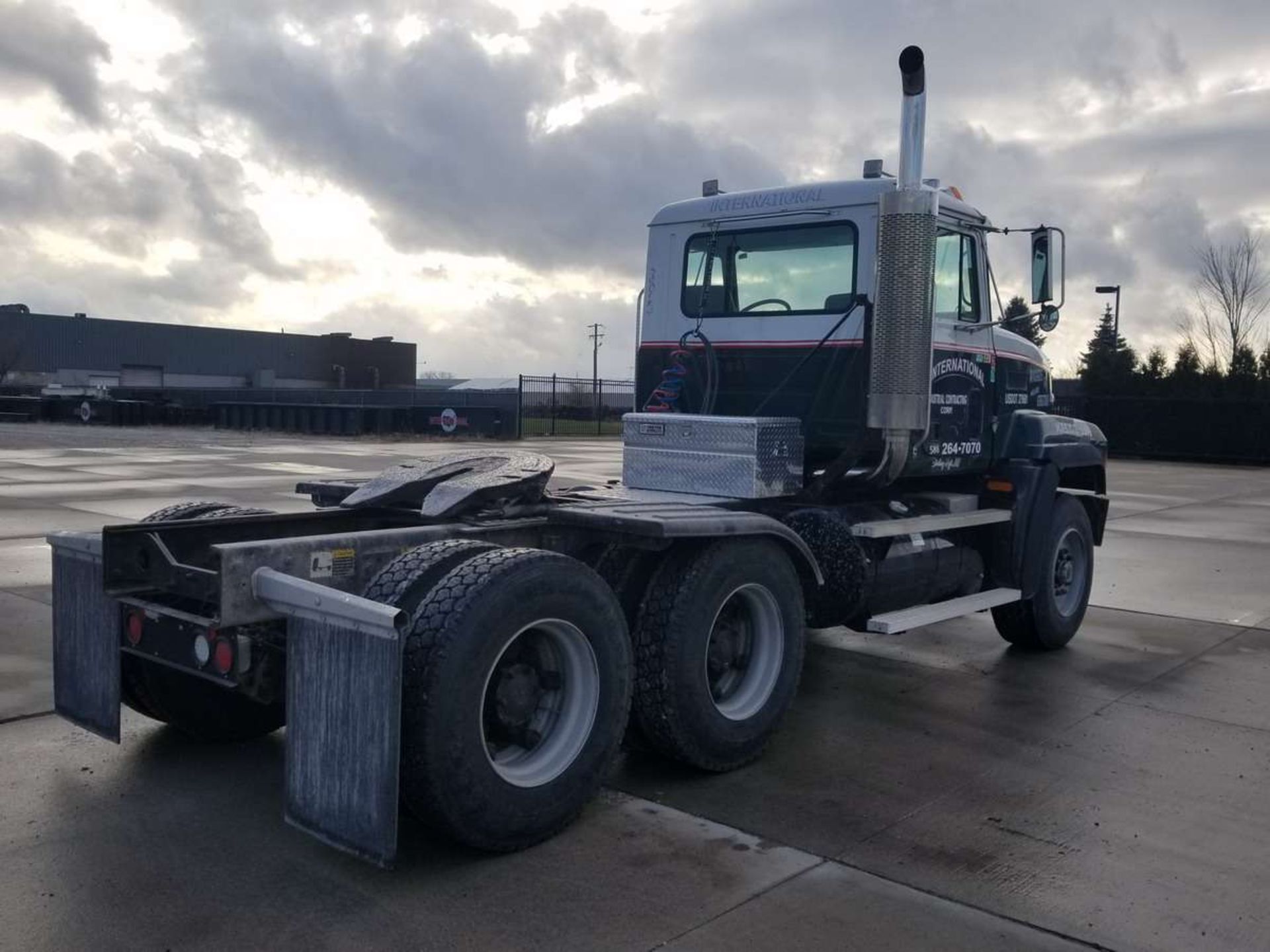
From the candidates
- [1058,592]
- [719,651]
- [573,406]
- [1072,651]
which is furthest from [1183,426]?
[719,651]

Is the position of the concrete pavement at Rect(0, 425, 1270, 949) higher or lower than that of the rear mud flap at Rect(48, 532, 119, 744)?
lower

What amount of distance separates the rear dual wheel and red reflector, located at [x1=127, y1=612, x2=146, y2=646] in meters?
1.05

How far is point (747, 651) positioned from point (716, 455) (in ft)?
4.05

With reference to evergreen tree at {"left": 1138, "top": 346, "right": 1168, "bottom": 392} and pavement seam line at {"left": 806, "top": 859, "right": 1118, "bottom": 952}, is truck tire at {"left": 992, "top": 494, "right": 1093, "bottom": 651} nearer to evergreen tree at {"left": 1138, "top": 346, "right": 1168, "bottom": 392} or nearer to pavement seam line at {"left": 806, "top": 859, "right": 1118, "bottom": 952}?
pavement seam line at {"left": 806, "top": 859, "right": 1118, "bottom": 952}

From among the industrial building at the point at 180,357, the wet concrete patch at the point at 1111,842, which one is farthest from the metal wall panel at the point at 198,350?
the wet concrete patch at the point at 1111,842

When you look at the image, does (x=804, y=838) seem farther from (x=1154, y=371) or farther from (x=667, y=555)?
(x=1154, y=371)

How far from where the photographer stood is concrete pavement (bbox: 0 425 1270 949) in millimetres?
3564

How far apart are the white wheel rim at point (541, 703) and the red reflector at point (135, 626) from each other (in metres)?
1.42

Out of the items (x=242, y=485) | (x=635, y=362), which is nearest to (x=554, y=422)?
(x=242, y=485)

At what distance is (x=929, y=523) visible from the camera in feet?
21.2

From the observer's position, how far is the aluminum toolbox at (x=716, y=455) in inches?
238

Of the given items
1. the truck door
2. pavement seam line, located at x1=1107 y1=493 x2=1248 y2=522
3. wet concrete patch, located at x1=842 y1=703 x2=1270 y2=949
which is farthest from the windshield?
pavement seam line, located at x1=1107 y1=493 x2=1248 y2=522

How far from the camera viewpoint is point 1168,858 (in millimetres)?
4227

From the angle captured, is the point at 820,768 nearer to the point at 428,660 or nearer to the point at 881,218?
the point at 428,660
